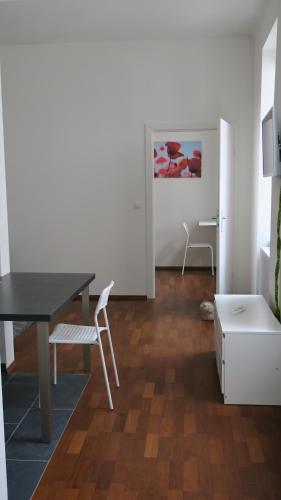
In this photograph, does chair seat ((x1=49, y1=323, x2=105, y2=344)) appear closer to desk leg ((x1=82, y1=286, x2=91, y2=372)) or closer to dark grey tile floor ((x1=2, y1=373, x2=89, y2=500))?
desk leg ((x1=82, y1=286, x2=91, y2=372))

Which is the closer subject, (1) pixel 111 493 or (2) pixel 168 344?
(1) pixel 111 493

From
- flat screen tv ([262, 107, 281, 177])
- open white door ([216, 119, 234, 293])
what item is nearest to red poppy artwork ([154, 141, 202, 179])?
open white door ([216, 119, 234, 293])

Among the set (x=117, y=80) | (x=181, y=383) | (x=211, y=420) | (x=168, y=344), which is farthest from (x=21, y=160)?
(x=211, y=420)

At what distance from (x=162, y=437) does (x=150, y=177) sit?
11.6ft

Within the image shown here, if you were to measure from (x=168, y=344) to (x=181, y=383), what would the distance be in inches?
33.1

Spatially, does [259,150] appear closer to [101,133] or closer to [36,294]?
[101,133]

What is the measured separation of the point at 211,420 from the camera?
2961 millimetres

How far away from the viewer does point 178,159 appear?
7879mm

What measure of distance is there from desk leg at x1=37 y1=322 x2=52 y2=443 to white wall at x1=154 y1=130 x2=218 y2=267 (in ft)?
18.0

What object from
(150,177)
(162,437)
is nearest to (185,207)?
(150,177)

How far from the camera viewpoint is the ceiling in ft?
14.6

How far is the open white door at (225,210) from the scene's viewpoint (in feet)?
16.2

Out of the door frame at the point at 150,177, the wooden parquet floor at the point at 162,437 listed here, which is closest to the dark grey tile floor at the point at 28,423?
the wooden parquet floor at the point at 162,437

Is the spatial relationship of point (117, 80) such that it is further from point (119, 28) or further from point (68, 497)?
point (68, 497)
